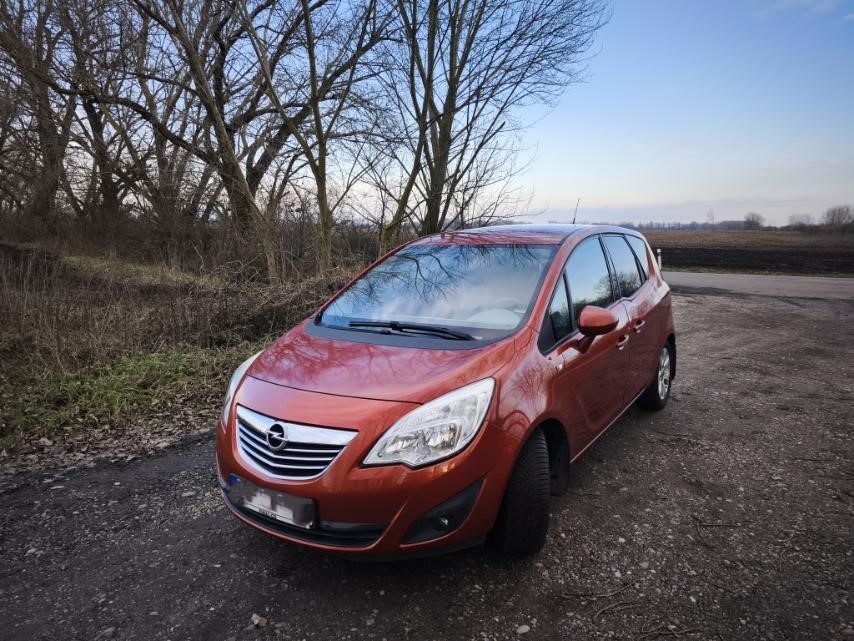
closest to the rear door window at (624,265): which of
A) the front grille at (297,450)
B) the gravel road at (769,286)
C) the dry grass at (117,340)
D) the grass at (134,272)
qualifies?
the front grille at (297,450)

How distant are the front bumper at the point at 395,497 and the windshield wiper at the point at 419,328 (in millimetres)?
594

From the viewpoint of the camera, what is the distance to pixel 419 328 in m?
2.90

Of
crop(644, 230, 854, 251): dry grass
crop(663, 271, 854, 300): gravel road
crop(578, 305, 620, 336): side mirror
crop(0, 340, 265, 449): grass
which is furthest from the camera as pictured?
crop(644, 230, 854, 251): dry grass

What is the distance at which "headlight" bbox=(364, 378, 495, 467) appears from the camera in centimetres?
214

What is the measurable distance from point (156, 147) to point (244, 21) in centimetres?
640

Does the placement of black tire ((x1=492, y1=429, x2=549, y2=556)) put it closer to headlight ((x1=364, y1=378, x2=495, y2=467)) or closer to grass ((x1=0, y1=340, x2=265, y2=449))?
headlight ((x1=364, y1=378, x2=495, y2=467))

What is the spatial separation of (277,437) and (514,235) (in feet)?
7.17

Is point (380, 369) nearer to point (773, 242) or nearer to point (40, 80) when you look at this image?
point (40, 80)

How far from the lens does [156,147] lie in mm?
13969

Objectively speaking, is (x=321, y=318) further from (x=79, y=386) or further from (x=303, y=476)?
(x=79, y=386)

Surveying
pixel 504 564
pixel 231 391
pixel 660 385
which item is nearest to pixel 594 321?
pixel 504 564

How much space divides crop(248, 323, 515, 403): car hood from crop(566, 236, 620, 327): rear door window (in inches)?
31.8

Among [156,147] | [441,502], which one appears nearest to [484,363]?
[441,502]

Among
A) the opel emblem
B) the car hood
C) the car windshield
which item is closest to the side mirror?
the car windshield
